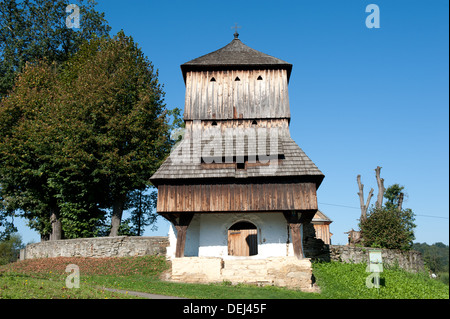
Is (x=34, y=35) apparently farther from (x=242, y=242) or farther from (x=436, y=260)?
(x=436, y=260)

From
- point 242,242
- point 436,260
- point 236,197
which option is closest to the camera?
point 236,197

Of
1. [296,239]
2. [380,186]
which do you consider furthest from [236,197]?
[380,186]

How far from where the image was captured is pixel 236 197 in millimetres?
19344

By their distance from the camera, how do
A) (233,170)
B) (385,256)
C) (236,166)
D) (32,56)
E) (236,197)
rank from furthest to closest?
1. (32,56)
2. (385,256)
3. (236,166)
4. (233,170)
5. (236,197)

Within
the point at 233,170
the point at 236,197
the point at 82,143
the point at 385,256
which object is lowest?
the point at 385,256

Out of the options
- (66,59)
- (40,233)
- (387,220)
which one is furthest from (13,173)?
(387,220)

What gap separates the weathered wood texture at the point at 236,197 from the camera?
19047mm

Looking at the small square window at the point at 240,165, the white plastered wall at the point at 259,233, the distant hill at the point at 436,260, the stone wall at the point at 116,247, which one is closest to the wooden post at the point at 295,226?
the white plastered wall at the point at 259,233

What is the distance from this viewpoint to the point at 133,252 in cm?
2375

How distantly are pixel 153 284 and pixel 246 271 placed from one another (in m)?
3.85

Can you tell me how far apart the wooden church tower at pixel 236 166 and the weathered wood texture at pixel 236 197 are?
0.04 meters

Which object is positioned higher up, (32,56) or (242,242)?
(32,56)

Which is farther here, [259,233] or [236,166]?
[259,233]

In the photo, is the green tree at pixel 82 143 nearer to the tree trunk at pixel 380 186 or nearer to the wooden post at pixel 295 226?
the wooden post at pixel 295 226
